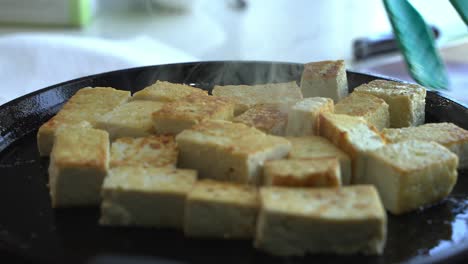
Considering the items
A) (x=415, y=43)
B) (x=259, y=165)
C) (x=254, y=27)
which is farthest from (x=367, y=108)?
(x=254, y=27)

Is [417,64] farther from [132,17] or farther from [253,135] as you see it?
[132,17]

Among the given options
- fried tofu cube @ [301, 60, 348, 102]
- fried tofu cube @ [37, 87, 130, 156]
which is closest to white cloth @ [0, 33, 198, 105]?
fried tofu cube @ [37, 87, 130, 156]

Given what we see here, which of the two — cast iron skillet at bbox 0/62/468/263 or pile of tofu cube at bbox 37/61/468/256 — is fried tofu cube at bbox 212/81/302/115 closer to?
pile of tofu cube at bbox 37/61/468/256

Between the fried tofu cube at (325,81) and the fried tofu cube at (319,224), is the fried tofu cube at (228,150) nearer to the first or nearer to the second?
the fried tofu cube at (319,224)

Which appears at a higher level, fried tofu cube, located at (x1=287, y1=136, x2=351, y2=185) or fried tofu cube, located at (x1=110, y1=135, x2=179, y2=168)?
fried tofu cube, located at (x1=287, y1=136, x2=351, y2=185)

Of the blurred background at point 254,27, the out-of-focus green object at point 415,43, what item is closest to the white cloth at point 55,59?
the blurred background at point 254,27

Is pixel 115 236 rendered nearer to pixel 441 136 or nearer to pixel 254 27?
pixel 441 136
